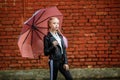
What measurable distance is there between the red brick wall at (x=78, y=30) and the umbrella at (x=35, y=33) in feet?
5.29

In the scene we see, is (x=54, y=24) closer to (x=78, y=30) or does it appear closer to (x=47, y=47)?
(x=47, y=47)

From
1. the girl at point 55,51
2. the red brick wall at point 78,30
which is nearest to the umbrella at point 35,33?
the girl at point 55,51

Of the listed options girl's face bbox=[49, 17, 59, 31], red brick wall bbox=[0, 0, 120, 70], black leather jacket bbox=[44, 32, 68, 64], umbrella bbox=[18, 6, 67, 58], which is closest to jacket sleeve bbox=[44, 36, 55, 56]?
black leather jacket bbox=[44, 32, 68, 64]

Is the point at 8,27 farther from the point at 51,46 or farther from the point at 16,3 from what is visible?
the point at 51,46

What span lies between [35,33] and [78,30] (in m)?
1.85

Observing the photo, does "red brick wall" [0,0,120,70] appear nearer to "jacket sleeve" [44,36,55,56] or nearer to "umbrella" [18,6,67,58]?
"umbrella" [18,6,67,58]

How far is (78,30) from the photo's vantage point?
275 inches

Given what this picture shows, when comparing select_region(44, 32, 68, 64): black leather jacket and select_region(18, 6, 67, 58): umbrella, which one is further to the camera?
select_region(18, 6, 67, 58): umbrella

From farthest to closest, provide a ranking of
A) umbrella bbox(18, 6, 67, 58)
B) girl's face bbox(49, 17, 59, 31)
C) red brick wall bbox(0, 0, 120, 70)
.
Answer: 1. red brick wall bbox(0, 0, 120, 70)
2. umbrella bbox(18, 6, 67, 58)
3. girl's face bbox(49, 17, 59, 31)

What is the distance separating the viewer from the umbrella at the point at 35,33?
17.3 feet

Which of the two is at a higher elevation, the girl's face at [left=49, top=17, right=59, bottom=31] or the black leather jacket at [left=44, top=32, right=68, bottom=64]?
the girl's face at [left=49, top=17, right=59, bottom=31]

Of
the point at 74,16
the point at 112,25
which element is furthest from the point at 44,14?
the point at 112,25

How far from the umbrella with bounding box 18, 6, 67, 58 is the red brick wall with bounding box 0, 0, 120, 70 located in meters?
1.61

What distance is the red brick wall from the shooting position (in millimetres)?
Answer: 6957
